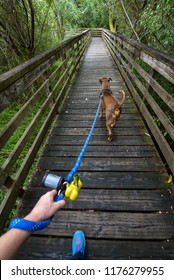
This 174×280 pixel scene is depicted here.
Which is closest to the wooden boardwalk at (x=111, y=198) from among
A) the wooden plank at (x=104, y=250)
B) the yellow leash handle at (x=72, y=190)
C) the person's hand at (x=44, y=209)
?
the wooden plank at (x=104, y=250)

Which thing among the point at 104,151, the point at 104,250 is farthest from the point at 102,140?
the point at 104,250

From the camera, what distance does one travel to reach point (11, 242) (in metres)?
0.91

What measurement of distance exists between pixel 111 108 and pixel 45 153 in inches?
50.5

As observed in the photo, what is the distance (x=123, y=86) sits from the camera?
5988 millimetres

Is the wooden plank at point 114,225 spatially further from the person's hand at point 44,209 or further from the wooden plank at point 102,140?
the wooden plank at point 102,140

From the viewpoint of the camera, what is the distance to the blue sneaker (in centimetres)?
173

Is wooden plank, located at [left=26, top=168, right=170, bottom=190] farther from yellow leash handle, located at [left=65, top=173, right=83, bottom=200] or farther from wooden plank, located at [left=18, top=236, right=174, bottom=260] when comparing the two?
yellow leash handle, located at [left=65, top=173, right=83, bottom=200]

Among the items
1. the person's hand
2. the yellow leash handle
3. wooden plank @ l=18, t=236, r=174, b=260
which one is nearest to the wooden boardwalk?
wooden plank @ l=18, t=236, r=174, b=260

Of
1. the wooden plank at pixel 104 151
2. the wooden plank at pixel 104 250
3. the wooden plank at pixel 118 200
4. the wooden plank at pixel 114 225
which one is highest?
the wooden plank at pixel 104 151

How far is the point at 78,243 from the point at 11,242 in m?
1.01

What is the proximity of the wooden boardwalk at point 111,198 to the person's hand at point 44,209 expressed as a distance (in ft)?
3.25

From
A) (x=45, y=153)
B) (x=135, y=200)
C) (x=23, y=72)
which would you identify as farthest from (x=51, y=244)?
(x=23, y=72)

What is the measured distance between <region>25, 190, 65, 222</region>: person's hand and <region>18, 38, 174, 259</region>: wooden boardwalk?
99cm

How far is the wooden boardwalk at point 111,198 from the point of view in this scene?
1.83 meters
